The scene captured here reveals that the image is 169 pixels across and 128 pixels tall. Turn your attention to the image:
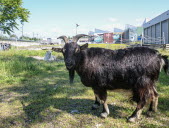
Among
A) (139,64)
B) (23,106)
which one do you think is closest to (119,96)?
(139,64)

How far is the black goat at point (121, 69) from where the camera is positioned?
3584 millimetres

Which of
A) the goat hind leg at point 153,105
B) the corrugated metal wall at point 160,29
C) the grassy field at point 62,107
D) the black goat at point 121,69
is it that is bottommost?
the grassy field at point 62,107

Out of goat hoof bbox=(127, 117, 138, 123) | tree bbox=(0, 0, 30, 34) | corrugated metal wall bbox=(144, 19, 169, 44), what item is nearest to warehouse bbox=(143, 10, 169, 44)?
corrugated metal wall bbox=(144, 19, 169, 44)

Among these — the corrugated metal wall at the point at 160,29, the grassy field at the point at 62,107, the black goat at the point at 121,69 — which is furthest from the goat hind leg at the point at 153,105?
the corrugated metal wall at the point at 160,29

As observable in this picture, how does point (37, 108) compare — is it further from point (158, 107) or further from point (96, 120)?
point (158, 107)

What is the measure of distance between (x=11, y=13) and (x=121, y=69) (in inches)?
555

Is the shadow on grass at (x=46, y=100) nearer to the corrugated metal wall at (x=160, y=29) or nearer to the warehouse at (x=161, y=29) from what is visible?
the warehouse at (x=161, y=29)

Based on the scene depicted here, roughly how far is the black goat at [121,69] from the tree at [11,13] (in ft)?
40.2

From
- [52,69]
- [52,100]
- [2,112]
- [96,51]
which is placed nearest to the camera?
[96,51]

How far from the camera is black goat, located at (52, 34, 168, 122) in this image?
358 centimetres

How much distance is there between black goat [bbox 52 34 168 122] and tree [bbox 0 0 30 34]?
12.2 meters

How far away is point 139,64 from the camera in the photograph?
3580 mm

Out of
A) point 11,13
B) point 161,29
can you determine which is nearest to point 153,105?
point 11,13

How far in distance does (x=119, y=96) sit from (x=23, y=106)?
2.88m
